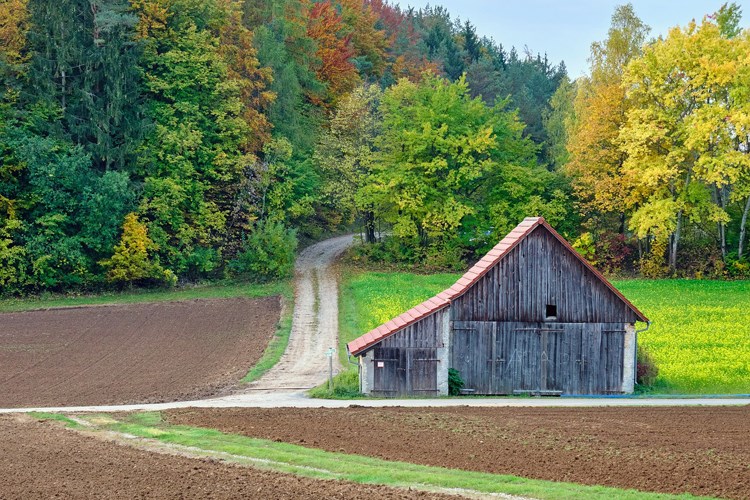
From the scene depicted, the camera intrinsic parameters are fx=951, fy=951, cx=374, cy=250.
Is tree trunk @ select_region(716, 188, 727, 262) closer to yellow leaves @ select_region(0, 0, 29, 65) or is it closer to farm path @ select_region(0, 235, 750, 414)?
farm path @ select_region(0, 235, 750, 414)

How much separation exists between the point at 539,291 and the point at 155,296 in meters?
30.6

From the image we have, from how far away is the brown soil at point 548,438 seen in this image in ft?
65.5

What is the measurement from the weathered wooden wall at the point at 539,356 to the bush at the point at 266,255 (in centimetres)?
2941

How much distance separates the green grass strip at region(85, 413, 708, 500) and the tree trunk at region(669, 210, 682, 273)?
143 feet

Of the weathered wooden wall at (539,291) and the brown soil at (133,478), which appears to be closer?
the brown soil at (133,478)

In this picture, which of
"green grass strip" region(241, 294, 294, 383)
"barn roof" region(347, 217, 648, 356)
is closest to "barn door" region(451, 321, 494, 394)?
"barn roof" region(347, 217, 648, 356)

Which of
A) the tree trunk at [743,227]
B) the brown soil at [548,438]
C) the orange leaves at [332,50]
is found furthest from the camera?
the orange leaves at [332,50]

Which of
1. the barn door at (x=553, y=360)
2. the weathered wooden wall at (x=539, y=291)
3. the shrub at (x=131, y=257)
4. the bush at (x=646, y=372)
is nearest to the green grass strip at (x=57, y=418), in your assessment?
the weathered wooden wall at (x=539, y=291)

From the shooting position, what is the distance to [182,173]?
200ft

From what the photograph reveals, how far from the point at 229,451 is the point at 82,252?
1525 inches

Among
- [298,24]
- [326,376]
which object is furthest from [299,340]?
[298,24]

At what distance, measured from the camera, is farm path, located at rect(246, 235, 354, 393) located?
3656 cm

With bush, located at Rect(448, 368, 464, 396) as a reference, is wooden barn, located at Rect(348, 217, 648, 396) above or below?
above

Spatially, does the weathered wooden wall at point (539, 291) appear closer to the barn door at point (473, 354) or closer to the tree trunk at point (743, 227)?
the barn door at point (473, 354)
